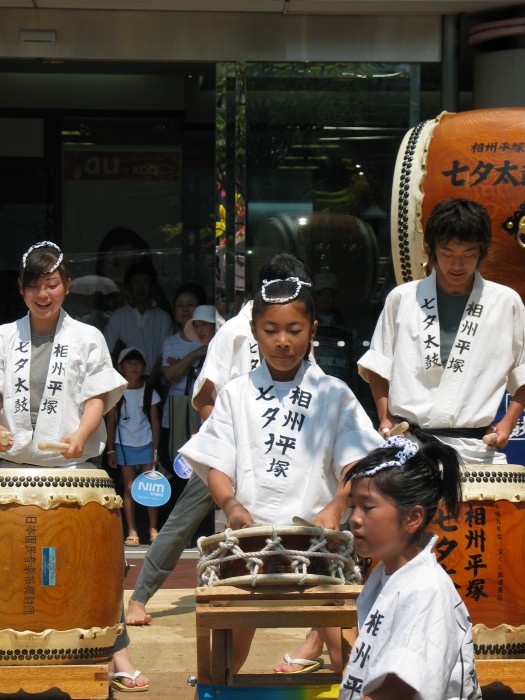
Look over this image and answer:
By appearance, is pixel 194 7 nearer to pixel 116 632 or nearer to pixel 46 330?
pixel 46 330

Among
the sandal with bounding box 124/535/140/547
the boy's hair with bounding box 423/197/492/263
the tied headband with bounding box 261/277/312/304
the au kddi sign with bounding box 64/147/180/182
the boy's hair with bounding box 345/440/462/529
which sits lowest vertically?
the sandal with bounding box 124/535/140/547

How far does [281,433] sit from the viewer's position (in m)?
3.79

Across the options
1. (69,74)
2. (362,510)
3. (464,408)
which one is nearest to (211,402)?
(464,408)

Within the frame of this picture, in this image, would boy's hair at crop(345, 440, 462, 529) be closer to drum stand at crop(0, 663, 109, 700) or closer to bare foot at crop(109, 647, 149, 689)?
drum stand at crop(0, 663, 109, 700)

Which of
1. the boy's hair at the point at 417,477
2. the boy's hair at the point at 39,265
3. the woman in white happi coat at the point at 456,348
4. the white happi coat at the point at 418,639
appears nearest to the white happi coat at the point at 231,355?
the woman in white happi coat at the point at 456,348

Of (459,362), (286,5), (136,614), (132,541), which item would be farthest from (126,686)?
(286,5)

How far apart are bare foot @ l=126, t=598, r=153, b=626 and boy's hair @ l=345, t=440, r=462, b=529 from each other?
2723 mm

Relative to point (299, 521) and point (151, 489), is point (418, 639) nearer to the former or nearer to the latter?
point (299, 521)

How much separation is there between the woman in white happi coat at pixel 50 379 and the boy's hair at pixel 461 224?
4.08 feet

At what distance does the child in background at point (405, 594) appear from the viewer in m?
2.58

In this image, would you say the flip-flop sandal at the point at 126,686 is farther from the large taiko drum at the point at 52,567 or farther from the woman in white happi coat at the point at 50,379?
the large taiko drum at the point at 52,567

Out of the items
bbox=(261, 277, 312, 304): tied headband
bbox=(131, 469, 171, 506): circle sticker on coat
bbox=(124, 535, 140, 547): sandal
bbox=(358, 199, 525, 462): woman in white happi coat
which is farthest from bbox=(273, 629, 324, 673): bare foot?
bbox=(124, 535, 140, 547): sandal

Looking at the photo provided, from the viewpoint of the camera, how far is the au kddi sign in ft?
28.8

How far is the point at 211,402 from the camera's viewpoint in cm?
479
